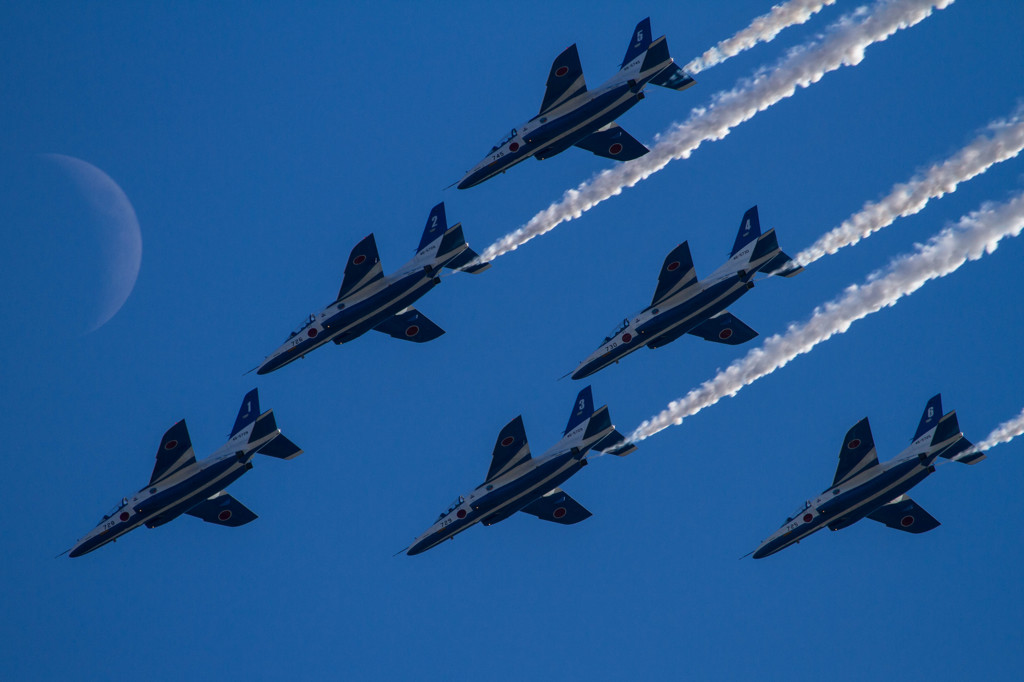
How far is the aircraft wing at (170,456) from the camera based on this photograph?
69.2m

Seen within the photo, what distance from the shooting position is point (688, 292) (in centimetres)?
6800

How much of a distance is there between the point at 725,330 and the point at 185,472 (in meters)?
30.9

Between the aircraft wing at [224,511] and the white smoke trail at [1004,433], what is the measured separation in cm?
3980

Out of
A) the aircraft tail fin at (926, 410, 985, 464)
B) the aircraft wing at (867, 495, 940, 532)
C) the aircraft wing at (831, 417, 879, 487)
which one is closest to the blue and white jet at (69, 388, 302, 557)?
the aircraft wing at (831, 417, 879, 487)

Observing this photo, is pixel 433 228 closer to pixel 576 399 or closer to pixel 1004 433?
pixel 576 399

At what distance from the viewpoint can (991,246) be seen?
6425cm

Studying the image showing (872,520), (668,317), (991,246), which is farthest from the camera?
(872,520)

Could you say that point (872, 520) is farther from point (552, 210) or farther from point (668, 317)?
point (552, 210)

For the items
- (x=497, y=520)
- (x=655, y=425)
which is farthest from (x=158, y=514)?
(x=655, y=425)

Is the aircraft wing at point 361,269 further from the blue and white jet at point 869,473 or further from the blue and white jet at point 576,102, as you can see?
the blue and white jet at point 869,473

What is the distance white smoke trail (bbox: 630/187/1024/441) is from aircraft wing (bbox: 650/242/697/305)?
16.4ft

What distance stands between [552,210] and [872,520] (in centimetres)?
2485

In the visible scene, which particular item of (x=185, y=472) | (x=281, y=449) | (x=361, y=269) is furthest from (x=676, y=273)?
(x=185, y=472)

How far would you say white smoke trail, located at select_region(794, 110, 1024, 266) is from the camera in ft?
214
